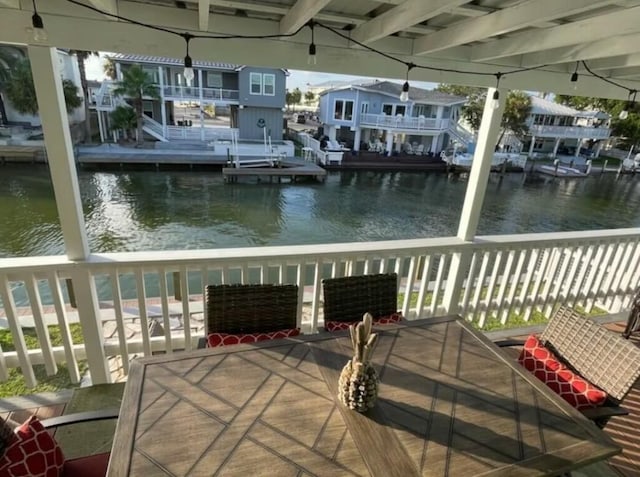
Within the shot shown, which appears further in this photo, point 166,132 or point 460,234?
point 166,132


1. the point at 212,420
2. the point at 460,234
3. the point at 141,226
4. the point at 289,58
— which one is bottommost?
the point at 141,226

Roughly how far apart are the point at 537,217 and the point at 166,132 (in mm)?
16179

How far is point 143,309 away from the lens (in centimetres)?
229

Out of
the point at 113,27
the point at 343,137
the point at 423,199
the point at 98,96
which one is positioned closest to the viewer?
the point at 113,27

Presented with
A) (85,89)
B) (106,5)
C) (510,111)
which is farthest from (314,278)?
(510,111)

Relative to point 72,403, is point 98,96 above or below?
above

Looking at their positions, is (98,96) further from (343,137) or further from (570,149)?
(570,149)

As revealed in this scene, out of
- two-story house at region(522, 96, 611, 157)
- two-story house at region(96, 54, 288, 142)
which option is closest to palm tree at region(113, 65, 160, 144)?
two-story house at region(96, 54, 288, 142)

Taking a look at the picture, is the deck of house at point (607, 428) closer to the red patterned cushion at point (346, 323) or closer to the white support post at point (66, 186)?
the white support post at point (66, 186)

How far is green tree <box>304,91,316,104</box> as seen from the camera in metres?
44.5

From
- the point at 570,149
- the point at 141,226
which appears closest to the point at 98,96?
the point at 141,226

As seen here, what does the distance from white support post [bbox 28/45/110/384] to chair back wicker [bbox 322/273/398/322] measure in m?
1.42

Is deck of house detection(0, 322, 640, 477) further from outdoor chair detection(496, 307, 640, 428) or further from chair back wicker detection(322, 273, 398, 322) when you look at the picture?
chair back wicker detection(322, 273, 398, 322)

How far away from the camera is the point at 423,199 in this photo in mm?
14273
